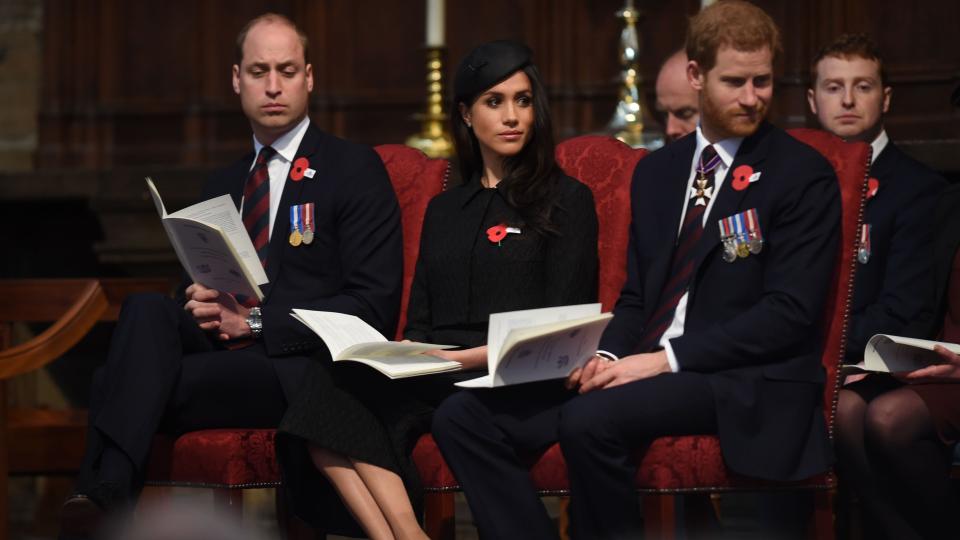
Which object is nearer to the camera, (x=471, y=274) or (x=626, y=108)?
(x=471, y=274)

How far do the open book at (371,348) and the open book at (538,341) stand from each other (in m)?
0.17

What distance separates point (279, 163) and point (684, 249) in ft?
4.11

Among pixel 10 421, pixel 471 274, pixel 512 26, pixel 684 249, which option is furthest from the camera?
pixel 512 26

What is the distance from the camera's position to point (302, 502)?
3771mm

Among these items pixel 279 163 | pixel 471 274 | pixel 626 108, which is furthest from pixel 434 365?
pixel 626 108

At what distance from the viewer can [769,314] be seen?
3451mm

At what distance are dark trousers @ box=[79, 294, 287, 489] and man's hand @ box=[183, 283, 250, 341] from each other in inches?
1.5

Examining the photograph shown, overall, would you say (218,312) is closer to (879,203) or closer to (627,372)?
(627,372)

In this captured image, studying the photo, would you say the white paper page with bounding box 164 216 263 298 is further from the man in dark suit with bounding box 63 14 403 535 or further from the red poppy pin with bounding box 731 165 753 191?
the red poppy pin with bounding box 731 165 753 191

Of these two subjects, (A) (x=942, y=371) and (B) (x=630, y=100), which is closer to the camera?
(A) (x=942, y=371)

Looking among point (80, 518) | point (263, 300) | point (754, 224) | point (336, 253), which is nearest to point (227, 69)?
point (336, 253)

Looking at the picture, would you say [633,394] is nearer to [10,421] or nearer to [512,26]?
[10,421]

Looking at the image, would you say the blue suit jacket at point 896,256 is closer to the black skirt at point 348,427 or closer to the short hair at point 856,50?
the short hair at point 856,50

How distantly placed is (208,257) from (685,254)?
1187mm
